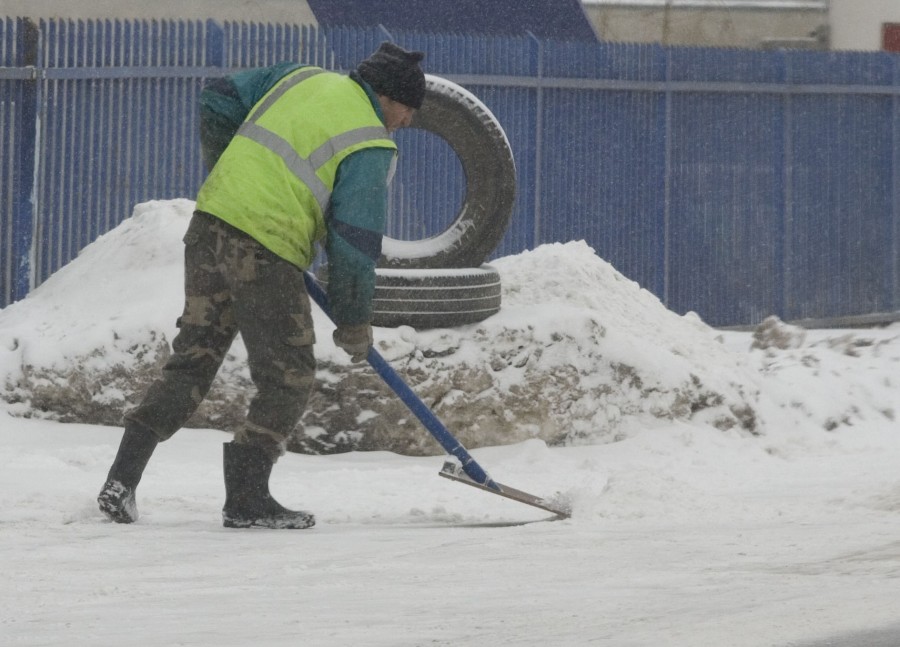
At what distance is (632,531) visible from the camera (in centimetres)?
512

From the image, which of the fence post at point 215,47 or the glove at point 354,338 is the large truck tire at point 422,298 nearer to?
the glove at point 354,338

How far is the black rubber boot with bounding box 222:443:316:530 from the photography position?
5211 mm

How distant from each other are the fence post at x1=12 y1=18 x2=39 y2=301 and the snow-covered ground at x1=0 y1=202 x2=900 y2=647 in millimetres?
2333

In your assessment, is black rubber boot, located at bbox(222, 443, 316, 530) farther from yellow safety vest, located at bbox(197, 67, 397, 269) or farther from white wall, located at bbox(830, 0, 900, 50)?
white wall, located at bbox(830, 0, 900, 50)

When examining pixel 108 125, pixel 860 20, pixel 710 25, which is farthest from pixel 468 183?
pixel 710 25

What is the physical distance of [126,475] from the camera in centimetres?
526

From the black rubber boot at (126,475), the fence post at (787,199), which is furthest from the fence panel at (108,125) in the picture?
the black rubber boot at (126,475)

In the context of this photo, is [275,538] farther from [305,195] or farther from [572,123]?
[572,123]

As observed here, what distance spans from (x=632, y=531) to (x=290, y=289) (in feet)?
4.84

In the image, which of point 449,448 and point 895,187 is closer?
point 449,448

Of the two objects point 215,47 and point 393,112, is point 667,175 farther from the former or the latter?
point 393,112

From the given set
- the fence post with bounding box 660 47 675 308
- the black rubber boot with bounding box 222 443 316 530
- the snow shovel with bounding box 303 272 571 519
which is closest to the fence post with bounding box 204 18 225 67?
the fence post with bounding box 660 47 675 308

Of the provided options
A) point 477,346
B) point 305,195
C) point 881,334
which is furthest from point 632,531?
point 881,334

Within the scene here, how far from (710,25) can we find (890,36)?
348 centimetres
